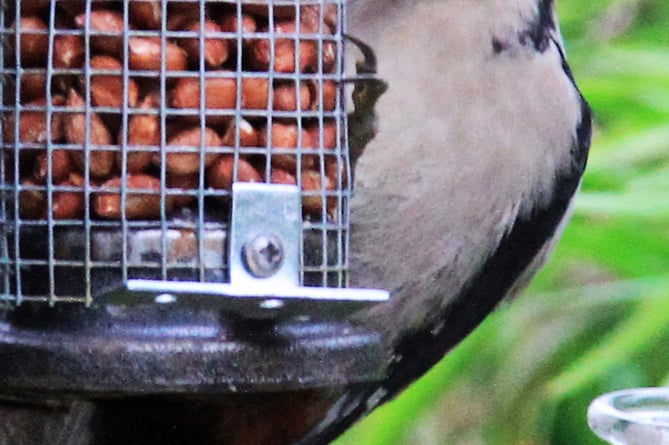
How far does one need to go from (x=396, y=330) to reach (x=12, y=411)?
0.36 meters

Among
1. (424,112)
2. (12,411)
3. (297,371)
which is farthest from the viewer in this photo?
(424,112)

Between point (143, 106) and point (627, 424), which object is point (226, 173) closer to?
point (143, 106)

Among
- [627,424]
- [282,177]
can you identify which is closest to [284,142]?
[282,177]

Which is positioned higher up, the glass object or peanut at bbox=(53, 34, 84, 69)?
peanut at bbox=(53, 34, 84, 69)

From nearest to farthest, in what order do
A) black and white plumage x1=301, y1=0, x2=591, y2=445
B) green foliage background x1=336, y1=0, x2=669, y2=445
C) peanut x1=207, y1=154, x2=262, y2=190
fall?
peanut x1=207, y1=154, x2=262, y2=190
black and white plumage x1=301, y1=0, x2=591, y2=445
green foliage background x1=336, y1=0, x2=669, y2=445

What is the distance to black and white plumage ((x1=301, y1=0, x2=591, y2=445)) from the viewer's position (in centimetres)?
102

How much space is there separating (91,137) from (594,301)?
1047mm

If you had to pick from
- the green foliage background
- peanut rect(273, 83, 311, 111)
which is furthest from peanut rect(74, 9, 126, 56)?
the green foliage background

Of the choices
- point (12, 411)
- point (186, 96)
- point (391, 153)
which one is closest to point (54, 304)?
point (186, 96)

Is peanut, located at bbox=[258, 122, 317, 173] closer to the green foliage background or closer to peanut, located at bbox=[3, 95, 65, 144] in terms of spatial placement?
peanut, located at bbox=[3, 95, 65, 144]

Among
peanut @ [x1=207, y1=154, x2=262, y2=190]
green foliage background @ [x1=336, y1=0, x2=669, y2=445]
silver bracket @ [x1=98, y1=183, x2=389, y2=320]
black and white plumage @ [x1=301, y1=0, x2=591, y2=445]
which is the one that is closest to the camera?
silver bracket @ [x1=98, y1=183, x2=389, y2=320]

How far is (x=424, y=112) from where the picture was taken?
1033 millimetres

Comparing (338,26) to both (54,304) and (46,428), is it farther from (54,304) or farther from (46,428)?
(46,428)

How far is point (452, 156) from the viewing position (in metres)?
1.05
